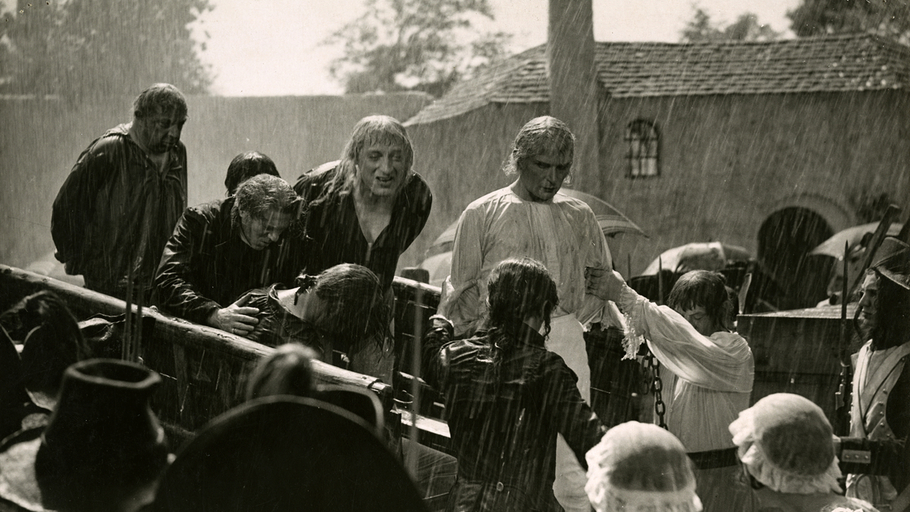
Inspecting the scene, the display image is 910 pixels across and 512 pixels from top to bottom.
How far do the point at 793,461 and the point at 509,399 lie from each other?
2.84 ft

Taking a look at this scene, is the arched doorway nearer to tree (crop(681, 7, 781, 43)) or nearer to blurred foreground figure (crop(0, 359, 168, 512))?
tree (crop(681, 7, 781, 43))

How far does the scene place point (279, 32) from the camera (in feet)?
68.2

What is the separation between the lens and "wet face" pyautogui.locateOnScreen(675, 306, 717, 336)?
14.1 feet

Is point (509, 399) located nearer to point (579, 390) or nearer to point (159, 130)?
point (579, 390)

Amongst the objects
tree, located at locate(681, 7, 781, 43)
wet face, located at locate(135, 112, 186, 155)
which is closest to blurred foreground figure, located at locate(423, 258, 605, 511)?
wet face, located at locate(135, 112, 186, 155)

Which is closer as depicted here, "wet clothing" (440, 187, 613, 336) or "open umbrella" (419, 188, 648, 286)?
"wet clothing" (440, 187, 613, 336)

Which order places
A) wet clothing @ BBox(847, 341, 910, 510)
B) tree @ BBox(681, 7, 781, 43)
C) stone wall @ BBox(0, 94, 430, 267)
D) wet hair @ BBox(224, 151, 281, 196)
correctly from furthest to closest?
1. tree @ BBox(681, 7, 781, 43)
2. stone wall @ BBox(0, 94, 430, 267)
3. wet hair @ BBox(224, 151, 281, 196)
4. wet clothing @ BBox(847, 341, 910, 510)

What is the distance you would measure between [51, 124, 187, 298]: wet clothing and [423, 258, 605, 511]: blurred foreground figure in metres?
2.14

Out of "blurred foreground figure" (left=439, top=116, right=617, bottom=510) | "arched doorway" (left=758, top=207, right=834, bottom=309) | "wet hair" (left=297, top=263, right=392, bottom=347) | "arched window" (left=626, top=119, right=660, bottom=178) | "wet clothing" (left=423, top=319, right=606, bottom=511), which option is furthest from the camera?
"arched window" (left=626, top=119, right=660, bottom=178)

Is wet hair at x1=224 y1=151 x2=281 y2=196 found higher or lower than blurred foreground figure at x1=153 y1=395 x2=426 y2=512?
higher

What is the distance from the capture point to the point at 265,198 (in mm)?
4059

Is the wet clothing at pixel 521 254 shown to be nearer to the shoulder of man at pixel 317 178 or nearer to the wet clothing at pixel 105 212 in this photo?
the shoulder of man at pixel 317 178

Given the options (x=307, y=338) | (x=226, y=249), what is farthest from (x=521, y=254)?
(x=226, y=249)

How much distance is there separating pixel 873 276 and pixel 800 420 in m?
1.91
